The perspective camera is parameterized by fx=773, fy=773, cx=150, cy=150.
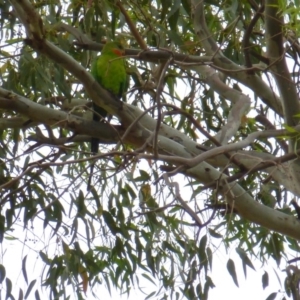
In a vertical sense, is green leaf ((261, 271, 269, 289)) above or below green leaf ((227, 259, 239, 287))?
below

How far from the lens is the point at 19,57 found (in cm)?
322

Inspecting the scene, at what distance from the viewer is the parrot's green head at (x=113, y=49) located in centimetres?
344

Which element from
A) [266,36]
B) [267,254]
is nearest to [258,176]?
[267,254]

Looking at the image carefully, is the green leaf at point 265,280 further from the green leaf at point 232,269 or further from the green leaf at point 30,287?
the green leaf at point 30,287

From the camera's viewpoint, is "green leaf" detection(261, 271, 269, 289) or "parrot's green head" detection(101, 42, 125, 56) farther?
"parrot's green head" detection(101, 42, 125, 56)

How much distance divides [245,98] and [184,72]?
1.70ft

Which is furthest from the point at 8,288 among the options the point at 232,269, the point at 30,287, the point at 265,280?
the point at 265,280

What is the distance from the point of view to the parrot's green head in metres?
3.44

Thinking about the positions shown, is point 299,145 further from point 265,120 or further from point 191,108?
point 191,108

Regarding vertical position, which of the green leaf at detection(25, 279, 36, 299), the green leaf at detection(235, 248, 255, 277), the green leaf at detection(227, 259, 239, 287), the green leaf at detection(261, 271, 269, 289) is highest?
the green leaf at detection(25, 279, 36, 299)

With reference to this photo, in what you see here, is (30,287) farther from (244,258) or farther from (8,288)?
(244,258)

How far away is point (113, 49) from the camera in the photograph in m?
3.42

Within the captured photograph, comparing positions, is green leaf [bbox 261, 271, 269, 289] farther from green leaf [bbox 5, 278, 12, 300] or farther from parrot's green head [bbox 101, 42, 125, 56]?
parrot's green head [bbox 101, 42, 125, 56]

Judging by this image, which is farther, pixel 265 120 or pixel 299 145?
pixel 265 120
